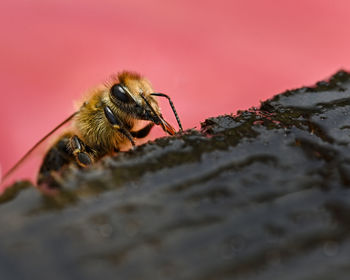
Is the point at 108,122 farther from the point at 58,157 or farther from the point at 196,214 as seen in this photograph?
the point at 196,214

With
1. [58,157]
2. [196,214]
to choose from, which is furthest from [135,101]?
[196,214]

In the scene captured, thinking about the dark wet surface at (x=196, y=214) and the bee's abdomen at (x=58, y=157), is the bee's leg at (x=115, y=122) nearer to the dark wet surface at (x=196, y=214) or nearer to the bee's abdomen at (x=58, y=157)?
the bee's abdomen at (x=58, y=157)

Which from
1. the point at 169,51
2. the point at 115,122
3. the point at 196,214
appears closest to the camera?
the point at 196,214

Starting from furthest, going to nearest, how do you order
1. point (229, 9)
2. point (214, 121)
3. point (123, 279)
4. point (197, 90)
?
point (229, 9) < point (197, 90) < point (214, 121) < point (123, 279)

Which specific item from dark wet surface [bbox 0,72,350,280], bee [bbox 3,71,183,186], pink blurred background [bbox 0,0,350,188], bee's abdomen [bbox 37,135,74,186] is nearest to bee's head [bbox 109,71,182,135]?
bee [bbox 3,71,183,186]

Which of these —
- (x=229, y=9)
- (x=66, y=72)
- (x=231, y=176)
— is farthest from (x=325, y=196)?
(x=229, y=9)

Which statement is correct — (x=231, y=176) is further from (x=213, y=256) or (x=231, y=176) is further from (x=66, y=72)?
(x=66, y=72)

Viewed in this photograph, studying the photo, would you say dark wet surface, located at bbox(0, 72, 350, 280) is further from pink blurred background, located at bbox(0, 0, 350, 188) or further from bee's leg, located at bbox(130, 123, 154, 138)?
pink blurred background, located at bbox(0, 0, 350, 188)
